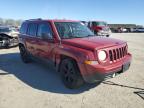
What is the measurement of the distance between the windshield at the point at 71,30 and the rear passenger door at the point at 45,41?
33cm

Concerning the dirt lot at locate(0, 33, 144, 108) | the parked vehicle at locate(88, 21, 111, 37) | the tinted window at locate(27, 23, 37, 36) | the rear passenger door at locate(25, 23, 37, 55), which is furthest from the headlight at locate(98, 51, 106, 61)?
the parked vehicle at locate(88, 21, 111, 37)

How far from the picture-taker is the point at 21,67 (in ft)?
28.3

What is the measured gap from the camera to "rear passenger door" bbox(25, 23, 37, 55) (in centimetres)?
774

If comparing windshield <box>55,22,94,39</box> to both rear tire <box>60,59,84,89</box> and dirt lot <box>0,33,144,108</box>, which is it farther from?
dirt lot <box>0,33,144,108</box>

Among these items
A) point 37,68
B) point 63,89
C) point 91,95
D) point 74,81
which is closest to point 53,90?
point 63,89

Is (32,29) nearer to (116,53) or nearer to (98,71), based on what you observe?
(116,53)

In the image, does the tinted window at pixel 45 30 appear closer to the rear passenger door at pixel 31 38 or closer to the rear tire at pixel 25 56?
the rear passenger door at pixel 31 38

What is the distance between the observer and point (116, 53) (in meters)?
5.48

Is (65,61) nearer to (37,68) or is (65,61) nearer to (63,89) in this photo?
(63,89)

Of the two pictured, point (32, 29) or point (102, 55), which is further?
point (32, 29)

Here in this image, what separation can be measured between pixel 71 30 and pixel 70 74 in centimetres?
162

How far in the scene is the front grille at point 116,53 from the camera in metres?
5.32

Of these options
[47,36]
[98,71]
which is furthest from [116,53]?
[47,36]

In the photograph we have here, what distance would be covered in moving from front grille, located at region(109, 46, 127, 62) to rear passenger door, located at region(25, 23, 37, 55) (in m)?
3.35
